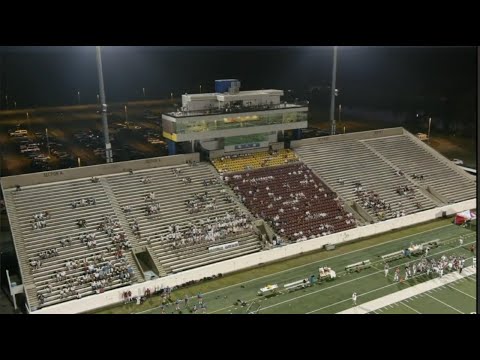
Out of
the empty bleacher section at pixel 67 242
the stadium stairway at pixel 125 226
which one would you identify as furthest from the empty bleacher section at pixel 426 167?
the empty bleacher section at pixel 67 242

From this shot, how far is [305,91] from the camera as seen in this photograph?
52969mm

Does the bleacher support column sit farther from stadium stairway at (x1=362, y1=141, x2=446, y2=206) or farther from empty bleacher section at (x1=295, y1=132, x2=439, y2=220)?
stadium stairway at (x1=362, y1=141, x2=446, y2=206)

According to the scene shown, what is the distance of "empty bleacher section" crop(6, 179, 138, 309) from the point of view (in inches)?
753

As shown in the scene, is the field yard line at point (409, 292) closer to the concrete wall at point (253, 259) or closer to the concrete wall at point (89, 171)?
the concrete wall at point (253, 259)

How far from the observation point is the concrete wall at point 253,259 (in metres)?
18.2

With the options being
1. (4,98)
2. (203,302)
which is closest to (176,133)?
(203,302)

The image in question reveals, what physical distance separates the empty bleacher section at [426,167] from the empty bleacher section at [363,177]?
99cm

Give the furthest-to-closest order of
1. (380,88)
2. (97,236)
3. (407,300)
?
(380,88)
(97,236)
(407,300)

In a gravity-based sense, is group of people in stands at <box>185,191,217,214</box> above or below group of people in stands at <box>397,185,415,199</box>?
above

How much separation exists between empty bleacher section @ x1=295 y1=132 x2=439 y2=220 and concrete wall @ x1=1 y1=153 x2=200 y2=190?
871 cm

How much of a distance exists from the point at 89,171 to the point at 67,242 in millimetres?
5324

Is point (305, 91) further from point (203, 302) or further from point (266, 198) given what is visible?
point (203, 302)

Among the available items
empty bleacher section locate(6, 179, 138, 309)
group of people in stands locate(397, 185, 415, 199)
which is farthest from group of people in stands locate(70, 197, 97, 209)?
group of people in stands locate(397, 185, 415, 199)

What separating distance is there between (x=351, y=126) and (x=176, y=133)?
972 inches
